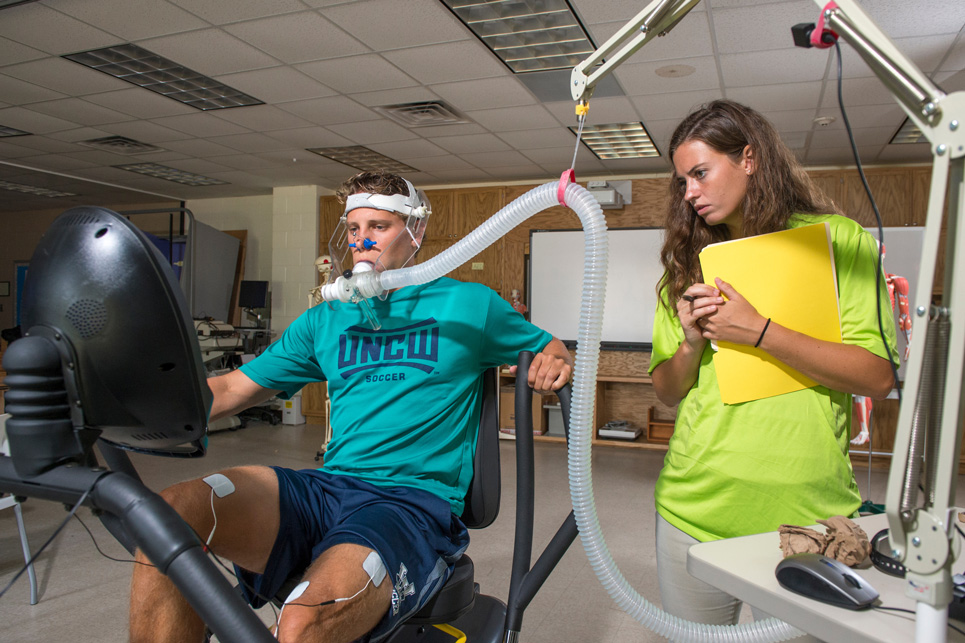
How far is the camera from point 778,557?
2.78 ft

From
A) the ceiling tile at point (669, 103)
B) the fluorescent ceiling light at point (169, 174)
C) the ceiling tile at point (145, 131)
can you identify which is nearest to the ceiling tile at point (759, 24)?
the ceiling tile at point (669, 103)

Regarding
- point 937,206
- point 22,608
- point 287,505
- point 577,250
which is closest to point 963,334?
point 937,206

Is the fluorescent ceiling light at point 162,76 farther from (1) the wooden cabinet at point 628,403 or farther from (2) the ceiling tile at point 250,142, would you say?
(1) the wooden cabinet at point 628,403

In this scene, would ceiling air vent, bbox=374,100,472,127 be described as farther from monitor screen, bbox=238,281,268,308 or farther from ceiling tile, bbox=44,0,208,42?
monitor screen, bbox=238,281,268,308

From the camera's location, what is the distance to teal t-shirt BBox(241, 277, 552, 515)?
1.49 meters

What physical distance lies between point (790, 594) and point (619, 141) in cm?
484

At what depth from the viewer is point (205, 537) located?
1.20 m

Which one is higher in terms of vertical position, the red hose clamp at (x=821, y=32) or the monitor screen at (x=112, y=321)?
the red hose clamp at (x=821, y=32)

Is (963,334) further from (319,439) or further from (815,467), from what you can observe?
(319,439)

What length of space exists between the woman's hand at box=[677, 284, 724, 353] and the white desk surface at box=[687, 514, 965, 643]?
1.17 feet

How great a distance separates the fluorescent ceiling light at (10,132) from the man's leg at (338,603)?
5590 millimetres

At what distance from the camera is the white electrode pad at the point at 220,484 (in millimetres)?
1205

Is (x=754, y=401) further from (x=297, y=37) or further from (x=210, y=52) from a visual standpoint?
(x=210, y=52)

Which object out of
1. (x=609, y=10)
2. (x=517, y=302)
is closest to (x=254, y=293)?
(x=517, y=302)
